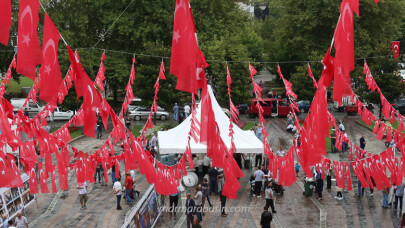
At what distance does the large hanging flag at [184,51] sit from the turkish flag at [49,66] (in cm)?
202

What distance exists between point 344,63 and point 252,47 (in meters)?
49.7

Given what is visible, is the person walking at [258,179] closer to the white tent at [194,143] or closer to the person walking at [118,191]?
the white tent at [194,143]

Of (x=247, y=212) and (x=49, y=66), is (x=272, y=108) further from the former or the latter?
(x=49, y=66)

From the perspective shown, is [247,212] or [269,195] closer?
[269,195]

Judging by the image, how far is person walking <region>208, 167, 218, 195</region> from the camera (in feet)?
66.4

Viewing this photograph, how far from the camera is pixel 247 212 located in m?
18.8

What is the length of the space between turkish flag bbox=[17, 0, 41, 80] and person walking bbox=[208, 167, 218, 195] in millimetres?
12120

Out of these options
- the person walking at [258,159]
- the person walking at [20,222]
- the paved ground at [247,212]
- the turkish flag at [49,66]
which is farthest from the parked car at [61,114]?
the turkish flag at [49,66]

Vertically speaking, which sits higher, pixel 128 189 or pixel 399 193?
pixel 399 193

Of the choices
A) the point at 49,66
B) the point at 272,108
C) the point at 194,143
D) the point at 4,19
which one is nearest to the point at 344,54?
the point at 49,66

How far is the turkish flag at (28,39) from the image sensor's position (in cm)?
875

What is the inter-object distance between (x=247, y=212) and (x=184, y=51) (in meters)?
11.0

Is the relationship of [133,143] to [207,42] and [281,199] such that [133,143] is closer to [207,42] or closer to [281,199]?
[281,199]

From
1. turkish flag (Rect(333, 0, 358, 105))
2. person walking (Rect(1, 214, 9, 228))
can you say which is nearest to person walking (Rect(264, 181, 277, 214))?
person walking (Rect(1, 214, 9, 228))
